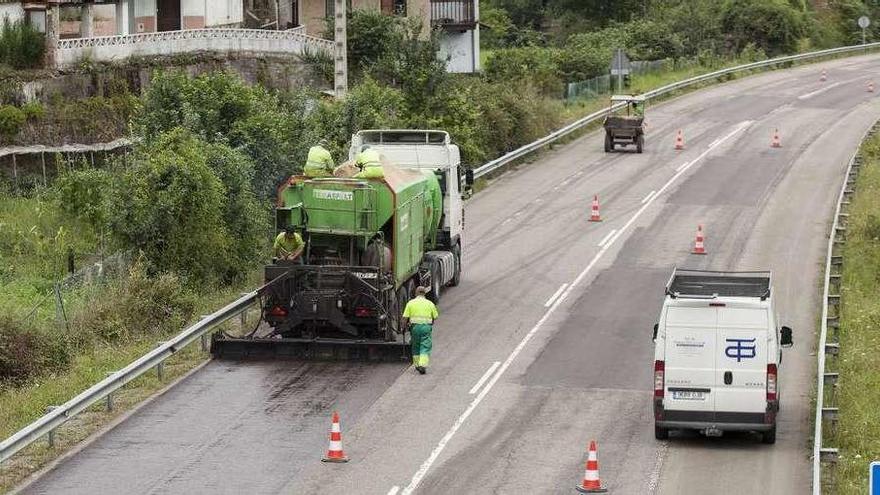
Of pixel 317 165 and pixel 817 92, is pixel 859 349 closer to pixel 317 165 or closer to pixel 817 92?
pixel 317 165

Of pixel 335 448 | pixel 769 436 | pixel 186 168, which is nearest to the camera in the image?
pixel 335 448

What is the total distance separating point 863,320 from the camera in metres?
33.4

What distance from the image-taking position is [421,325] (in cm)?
2880

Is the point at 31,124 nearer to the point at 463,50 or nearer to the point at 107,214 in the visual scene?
the point at 107,214

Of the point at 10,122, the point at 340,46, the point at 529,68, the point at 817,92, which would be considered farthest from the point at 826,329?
the point at 817,92

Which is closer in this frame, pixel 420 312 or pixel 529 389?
pixel 529 389

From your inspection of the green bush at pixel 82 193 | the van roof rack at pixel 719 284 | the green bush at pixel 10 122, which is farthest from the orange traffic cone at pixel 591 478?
the green bush at pixel 10 122

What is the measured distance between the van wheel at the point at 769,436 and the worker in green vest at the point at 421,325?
256 inches

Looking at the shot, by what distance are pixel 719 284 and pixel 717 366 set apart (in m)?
2.57

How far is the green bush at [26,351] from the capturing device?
28578 millimetres

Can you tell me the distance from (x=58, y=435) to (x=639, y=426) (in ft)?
29.0

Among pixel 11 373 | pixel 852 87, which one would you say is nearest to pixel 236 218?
pixel 11 373

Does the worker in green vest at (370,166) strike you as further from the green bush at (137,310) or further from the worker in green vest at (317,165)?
the green bush at (137,310)

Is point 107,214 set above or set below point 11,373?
above
